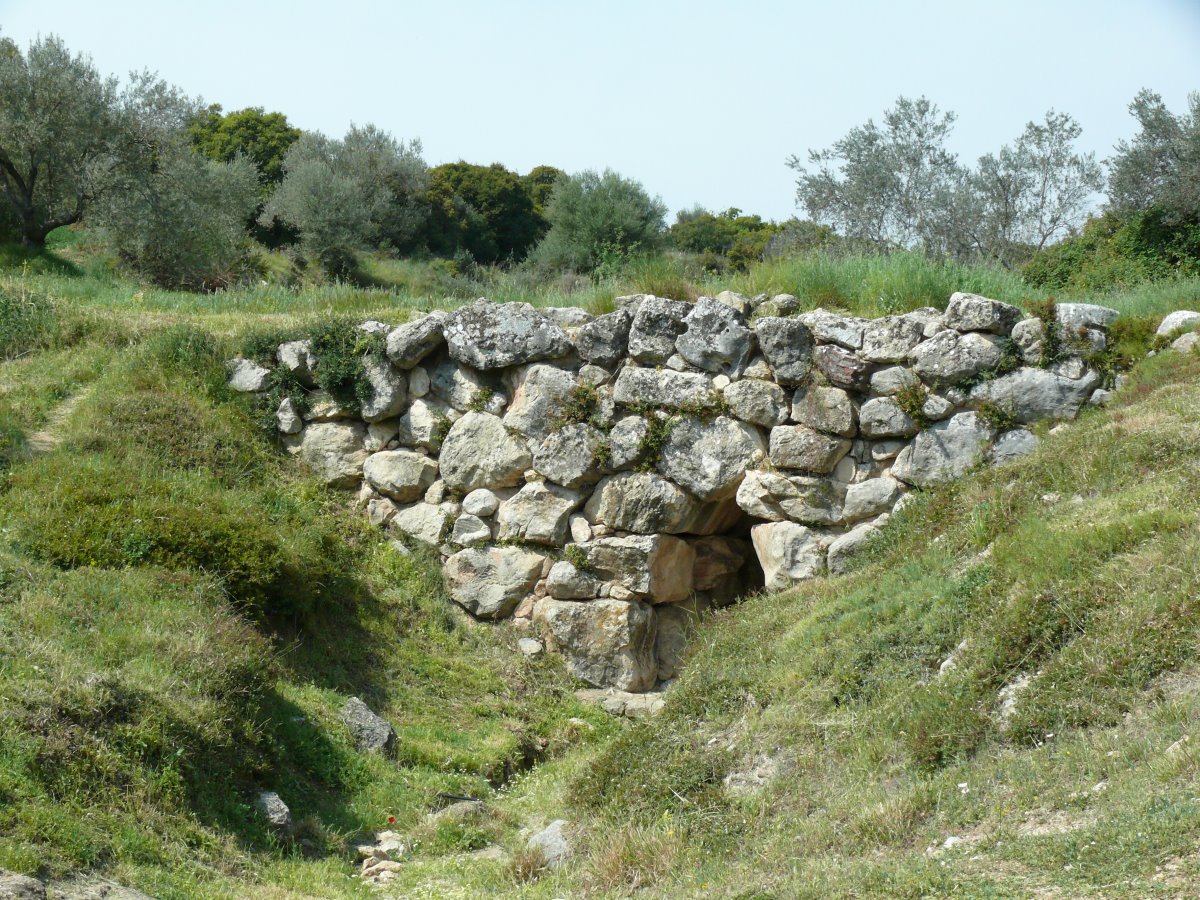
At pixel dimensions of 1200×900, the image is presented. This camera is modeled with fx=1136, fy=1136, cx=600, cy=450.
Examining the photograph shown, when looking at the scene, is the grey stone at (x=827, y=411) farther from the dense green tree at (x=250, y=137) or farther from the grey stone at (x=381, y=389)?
the dense green tree at (x=250, y=137)

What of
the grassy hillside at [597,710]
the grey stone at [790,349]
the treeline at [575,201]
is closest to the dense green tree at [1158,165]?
the treeline at [575,201]

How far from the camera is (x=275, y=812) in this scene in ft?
24.4

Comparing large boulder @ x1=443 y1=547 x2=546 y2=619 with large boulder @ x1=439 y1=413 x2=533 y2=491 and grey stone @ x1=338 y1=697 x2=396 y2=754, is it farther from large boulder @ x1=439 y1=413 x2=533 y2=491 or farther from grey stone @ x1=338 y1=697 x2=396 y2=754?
grey stone @ x1=338 y1=697 x2=396 y2=754

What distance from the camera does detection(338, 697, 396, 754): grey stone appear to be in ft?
29.7

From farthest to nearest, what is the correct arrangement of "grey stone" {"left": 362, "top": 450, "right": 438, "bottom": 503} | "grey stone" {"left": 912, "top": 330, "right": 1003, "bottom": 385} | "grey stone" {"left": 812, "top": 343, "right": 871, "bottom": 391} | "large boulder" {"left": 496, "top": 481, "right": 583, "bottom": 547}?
"grey stone" {"left": 362, "top": 450, "right": 438, "bottom": 503} < "large boulder" {"left": 496, "top": 481, "right": 583, "bottom": 547} < "grey stone" {"left": 812, "top": 343, "right": 871, "bottom": 391} < "grey stone" {"left": 912, "top": 330, "right": 1003, "bottom": 385}

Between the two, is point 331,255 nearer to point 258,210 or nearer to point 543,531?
point 258,210

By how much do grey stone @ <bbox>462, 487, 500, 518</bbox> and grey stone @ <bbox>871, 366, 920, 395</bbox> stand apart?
13.2 feet

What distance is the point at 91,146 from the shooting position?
2030 centimetres

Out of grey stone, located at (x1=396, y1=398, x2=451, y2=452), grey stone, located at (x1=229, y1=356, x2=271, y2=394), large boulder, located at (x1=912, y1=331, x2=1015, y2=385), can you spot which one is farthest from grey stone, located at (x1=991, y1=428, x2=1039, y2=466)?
grey stone, located at (x1=229, y1=356, x2=271, y2=394)

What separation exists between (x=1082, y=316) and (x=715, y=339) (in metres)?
3.35

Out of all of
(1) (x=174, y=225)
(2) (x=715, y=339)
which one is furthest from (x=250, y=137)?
(2) (x=715, y=339)

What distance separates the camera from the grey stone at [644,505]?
11125 millimetres

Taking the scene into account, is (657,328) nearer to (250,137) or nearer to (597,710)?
(597,710)

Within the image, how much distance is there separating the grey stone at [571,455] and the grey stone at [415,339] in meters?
1.74
